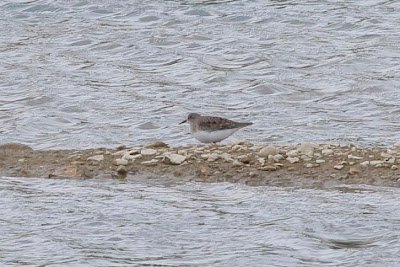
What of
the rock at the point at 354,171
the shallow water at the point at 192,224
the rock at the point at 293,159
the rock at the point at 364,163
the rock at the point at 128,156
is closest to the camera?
the shallow water at the point at 192,224

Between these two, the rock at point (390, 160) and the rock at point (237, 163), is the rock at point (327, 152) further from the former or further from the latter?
the rock at point (237, 163)

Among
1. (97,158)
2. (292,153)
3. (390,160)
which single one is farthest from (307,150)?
(97,158)

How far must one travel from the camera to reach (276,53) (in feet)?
63.6

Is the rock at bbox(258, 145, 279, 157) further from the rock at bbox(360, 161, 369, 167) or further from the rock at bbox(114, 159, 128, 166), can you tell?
the rock at bbox(114, 159, 128, 166)

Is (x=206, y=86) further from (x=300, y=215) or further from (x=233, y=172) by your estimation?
(x=300, y=215)

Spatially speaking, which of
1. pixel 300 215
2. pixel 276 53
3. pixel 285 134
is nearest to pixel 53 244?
pixel 300 215

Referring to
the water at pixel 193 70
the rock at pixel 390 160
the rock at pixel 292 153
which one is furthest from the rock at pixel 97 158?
the rock at pixel 390 160

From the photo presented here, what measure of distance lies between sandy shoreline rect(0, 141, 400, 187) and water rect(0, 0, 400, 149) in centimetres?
243

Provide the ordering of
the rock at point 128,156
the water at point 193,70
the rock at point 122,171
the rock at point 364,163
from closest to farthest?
the rock at point 364,163 < the rock at point 122,171 < the rock at point 128,156 < the water at point 193,70

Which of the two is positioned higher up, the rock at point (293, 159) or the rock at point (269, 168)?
the rock at point (293, 159)

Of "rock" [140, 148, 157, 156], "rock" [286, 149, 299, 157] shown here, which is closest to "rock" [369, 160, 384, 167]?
"rock" [286, 149, 299, 157]

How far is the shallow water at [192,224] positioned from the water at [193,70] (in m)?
3.55

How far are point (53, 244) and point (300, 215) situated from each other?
202 cm

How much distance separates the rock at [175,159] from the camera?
11.5 metres
